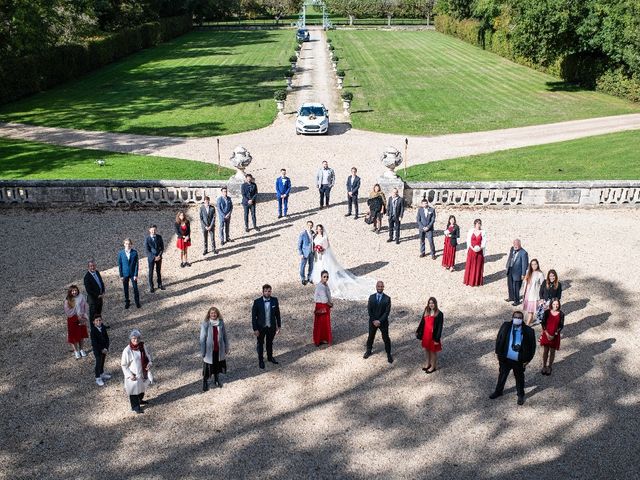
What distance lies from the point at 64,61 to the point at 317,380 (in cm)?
4238

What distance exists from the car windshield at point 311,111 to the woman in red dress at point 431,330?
21.8 m

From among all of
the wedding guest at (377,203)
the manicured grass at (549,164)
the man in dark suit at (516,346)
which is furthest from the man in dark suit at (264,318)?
the manicured grass at (549,164)

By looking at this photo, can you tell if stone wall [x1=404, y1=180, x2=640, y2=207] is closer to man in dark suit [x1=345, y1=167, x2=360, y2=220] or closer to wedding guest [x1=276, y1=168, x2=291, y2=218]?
man in dark suit [x1=345, y1=167, x2=360, y2=220]

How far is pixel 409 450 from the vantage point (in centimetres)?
990

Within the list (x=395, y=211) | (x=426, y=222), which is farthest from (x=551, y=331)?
(x=395, y=211)

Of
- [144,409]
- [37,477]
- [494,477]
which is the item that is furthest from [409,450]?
[37,477]

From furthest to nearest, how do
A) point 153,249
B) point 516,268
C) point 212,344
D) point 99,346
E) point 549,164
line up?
point 549,164 < point 153,249 < point 516,268 < point 99,346 < point 212,344

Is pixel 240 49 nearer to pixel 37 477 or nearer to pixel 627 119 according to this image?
pixel 627 119

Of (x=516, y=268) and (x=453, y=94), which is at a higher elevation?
(x=453, y=94)

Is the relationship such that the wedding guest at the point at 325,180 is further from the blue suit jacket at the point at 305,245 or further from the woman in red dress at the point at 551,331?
the woman in red dress at the point at 551,331

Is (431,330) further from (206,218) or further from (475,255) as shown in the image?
(206,218)

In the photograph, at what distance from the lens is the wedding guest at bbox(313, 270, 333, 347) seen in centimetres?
1248

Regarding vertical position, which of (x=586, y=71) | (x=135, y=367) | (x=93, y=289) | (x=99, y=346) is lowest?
(x=99, y=346)

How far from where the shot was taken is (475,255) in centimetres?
1507
